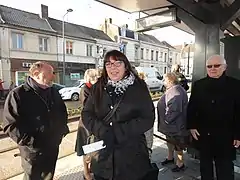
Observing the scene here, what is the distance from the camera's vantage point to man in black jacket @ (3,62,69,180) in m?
2.54

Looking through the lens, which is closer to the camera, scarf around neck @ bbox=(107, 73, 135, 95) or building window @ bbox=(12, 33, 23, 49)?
scarf around neck @ bbox=(107, 73, 135, 95)

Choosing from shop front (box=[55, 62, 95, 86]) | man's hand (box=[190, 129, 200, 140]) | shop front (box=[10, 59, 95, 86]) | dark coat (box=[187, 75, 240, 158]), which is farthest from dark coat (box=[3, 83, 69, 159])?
shop front (box=[55, 62, 95, 86])

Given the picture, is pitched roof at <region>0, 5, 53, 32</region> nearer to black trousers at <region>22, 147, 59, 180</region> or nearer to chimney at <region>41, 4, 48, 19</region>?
chimney at <region>41, 4, 48, 19</region>

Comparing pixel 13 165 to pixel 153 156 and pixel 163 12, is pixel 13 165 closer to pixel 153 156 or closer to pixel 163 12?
pixel 153 156

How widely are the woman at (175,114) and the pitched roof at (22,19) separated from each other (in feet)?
79.7

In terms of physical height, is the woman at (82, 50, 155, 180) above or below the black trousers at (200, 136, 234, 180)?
above

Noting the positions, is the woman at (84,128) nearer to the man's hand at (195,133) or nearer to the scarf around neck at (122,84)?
the scarf around neck at (122,84)

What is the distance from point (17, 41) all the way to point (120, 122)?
26166 millimetres

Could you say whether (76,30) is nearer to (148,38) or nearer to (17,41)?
(17,41)

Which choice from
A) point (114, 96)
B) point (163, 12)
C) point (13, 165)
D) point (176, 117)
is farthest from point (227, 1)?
point (13, 165)

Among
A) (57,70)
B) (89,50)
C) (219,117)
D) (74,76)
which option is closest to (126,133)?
(219,117)

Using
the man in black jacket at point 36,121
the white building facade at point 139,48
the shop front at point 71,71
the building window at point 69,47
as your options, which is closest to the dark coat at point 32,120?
the man in black jacket at point 36,121

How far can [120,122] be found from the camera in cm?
204

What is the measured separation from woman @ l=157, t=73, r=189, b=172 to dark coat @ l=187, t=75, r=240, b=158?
2.93ft
